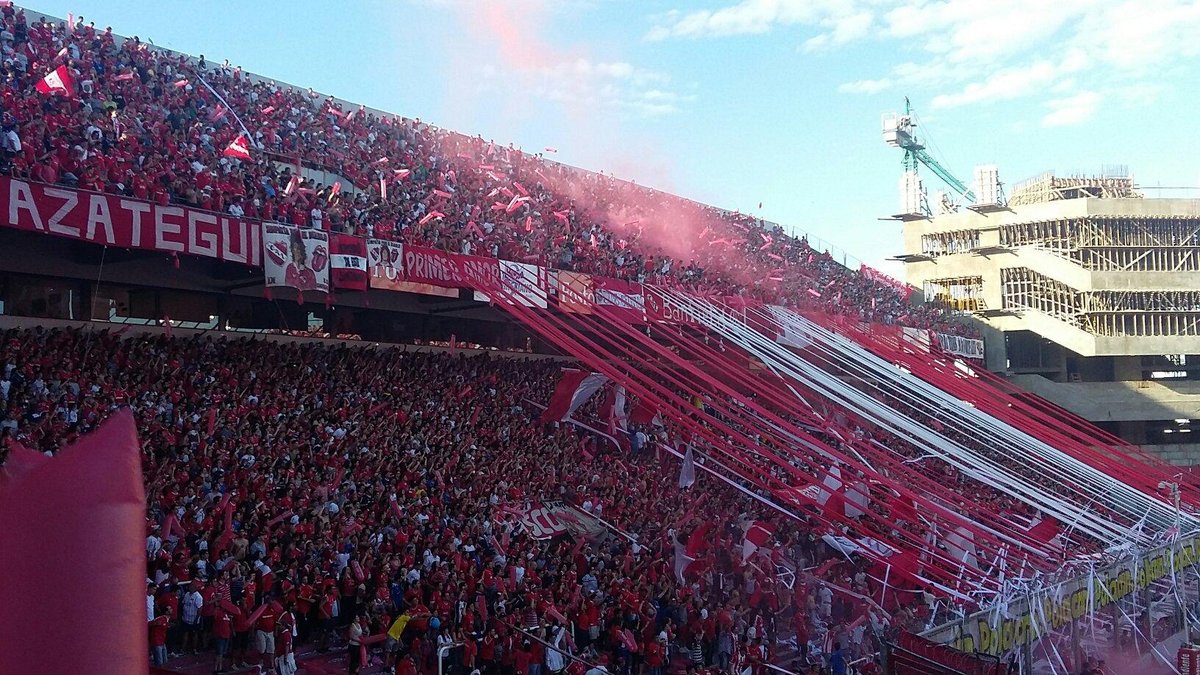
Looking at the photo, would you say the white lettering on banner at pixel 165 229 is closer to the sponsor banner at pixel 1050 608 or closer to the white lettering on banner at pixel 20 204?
the white lettering on banner at pixel 20 204

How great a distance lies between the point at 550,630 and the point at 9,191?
954 cm

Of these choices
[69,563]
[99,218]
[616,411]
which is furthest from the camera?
[616,411]

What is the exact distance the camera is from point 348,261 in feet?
64.5

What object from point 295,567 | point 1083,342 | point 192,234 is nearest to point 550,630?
point 295,567

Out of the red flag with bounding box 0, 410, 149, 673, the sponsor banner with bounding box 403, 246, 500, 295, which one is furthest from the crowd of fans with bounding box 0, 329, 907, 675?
the red flag with bounding box 0, 410, 149, 673

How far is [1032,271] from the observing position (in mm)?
43969

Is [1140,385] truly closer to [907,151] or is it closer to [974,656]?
[907,151]

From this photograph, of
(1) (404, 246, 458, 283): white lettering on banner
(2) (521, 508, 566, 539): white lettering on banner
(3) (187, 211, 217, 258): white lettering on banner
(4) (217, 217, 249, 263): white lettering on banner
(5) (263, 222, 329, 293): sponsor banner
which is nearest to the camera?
(3) (187, 211, 217, 258): white lettering on banner

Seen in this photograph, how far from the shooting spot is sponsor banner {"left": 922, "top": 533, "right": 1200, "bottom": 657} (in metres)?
12.6

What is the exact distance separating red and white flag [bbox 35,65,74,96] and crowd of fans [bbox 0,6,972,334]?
153 mm

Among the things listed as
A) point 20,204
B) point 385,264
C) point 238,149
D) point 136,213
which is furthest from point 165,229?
point 385,264

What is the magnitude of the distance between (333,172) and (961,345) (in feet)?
83.6

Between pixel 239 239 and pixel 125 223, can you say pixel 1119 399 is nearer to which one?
pixel 239 239

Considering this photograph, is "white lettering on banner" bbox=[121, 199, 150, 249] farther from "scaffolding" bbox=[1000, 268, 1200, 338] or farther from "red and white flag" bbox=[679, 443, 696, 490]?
"scaffolding" bbox=[1000, 268, 1200, 338]
